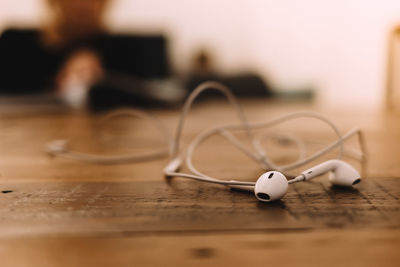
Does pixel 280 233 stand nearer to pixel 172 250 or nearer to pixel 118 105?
pixel 172 250

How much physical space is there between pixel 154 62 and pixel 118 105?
202 cm

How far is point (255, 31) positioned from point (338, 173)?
328 centimetres

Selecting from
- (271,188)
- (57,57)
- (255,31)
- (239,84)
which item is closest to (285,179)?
(271,188)

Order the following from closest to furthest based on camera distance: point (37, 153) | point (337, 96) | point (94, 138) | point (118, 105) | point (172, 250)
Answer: point (172, 250) < point (37, 153) < point (94, 138) < point (118, 105) < point (337, 96)

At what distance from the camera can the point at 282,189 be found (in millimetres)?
335

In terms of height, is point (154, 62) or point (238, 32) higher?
point (238, 32)

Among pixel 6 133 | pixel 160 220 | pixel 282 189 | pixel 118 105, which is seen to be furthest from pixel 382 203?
pixel 118 105

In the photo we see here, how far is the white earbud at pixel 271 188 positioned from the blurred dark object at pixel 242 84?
2324 millimetres

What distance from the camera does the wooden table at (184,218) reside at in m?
0.24

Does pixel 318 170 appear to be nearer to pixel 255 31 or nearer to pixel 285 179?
pixel 285 179

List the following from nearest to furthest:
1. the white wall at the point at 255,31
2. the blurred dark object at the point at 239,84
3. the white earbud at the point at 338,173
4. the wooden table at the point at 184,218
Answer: the wooden table at the point at 184,218 → the white earbud at the point at 338,173 → the blurred dark object at the point at 239,84 → the white wall at the point at 255,31

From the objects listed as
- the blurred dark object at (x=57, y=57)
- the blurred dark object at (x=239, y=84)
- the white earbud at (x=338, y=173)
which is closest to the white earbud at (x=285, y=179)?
the white earbud at (x=338, y=173)

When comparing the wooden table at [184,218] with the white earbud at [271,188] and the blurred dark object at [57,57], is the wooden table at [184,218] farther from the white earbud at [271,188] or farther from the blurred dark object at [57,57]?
the blurred dark object at [57,57]

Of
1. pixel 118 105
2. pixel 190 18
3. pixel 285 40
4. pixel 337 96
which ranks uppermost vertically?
pixel 190 18
